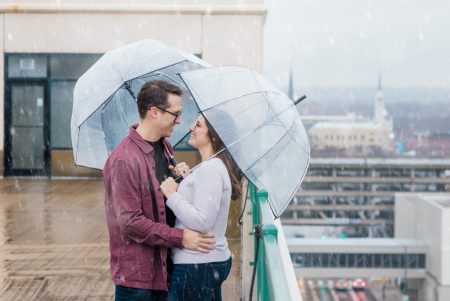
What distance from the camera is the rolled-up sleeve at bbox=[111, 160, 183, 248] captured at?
301 cm

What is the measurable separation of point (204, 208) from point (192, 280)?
0.36m

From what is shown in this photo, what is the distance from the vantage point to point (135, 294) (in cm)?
314

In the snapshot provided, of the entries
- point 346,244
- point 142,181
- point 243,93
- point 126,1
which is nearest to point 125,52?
point 243,93

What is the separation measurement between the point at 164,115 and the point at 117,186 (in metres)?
0.37

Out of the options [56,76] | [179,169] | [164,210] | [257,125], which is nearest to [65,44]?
[56,76]

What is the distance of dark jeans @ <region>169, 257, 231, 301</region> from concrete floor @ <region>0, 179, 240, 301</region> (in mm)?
2660

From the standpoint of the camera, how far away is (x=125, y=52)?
398 cm

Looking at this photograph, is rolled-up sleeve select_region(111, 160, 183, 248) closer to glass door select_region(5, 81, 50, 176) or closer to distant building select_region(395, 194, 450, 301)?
glass door select_region(5, 81, 50, 176)

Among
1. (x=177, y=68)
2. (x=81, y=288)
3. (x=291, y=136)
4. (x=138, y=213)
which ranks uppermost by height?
(x=177, y=68)

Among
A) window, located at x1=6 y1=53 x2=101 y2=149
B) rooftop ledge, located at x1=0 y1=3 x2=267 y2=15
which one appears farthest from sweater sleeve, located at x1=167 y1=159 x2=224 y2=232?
window, located at x1=6 y1=53 x2=101 y2=149

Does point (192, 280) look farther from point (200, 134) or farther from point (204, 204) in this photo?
point (200, 134)

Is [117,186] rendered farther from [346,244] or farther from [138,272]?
[346,244]

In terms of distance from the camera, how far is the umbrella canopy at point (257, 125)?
10.9ft

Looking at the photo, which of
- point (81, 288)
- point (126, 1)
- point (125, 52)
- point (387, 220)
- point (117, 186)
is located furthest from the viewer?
point (387, 220)
